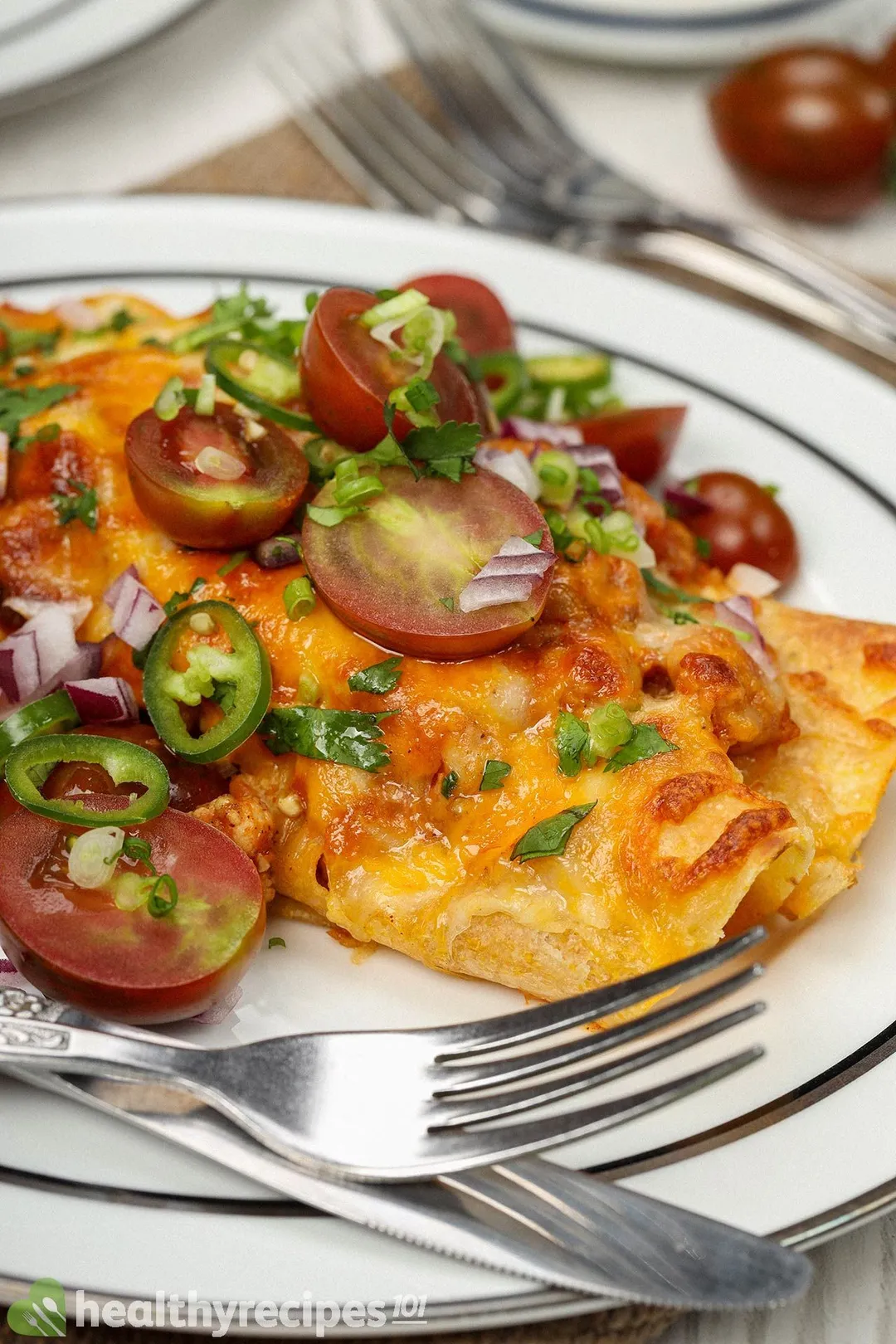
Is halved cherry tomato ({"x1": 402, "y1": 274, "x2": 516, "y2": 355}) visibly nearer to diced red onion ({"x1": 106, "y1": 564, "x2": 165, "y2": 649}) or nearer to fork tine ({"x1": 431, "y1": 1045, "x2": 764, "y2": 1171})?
diced red onion ({"x1": 106, "y1": 564, "x2": 165, "y2": 649})

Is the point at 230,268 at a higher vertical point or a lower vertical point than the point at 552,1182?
higher

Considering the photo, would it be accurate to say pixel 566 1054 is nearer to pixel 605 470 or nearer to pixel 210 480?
pixel 210 480

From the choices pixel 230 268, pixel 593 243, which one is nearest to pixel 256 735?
pixel 230 268

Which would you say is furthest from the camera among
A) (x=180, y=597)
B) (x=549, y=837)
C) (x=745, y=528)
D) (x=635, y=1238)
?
(x=745, y=528)

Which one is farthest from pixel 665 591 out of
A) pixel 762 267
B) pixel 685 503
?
pixel 762 267

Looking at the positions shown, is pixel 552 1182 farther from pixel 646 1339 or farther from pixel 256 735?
pixel 256 735

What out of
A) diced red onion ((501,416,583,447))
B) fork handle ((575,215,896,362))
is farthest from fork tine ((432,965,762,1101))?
fork handle ((575,215,896,362))

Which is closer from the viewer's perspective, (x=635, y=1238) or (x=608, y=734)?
(x=635, y=1238)
